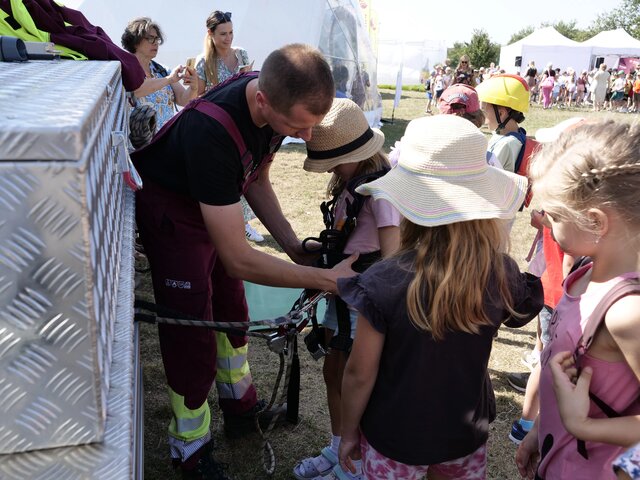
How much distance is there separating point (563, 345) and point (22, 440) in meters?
1.44

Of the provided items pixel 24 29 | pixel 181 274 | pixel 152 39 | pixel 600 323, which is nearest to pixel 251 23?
pixel 152 39

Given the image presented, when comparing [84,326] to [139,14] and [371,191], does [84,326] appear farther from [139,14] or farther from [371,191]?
[139,14]

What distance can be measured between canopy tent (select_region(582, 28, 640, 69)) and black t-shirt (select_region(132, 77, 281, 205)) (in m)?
34.6

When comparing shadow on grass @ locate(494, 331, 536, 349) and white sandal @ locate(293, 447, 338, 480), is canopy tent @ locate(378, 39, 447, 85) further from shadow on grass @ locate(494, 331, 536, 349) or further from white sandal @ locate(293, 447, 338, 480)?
white sandal @ locate(293, 447, 338, 480)

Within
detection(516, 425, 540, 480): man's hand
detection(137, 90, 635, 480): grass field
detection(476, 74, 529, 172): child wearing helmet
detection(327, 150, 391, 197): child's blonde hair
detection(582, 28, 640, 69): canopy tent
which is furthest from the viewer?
detection(582, 28, 640, 69): canopy tent

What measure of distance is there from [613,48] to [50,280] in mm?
36348

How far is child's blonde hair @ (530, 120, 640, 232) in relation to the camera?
58.1 inches

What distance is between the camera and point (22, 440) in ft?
3.37

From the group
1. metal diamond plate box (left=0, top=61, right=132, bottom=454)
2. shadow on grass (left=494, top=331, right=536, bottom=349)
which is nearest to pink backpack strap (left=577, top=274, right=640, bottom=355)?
metal diamond plate box (left=0, top=61, right=132, bottom=454)

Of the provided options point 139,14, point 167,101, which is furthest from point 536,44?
point 167,101

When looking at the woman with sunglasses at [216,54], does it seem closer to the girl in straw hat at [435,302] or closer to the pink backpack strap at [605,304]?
the girl in straw hat at [435,302]

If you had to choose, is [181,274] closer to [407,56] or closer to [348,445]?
[348,445]

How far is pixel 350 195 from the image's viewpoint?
2354 mm

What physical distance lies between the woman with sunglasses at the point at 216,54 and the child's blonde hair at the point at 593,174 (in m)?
4.56
